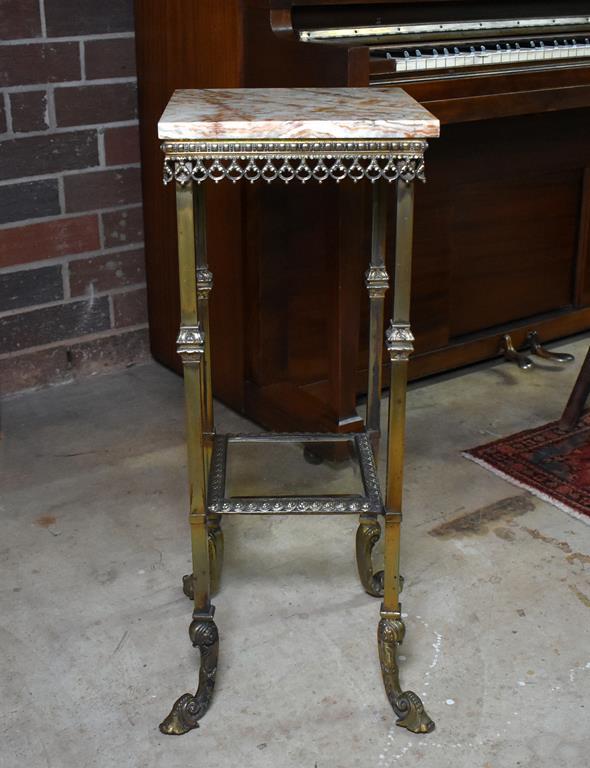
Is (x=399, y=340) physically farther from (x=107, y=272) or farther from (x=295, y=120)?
(x=107, y=272)

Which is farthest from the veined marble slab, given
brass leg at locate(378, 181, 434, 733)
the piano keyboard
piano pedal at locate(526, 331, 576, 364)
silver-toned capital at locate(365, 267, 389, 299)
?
piano pedal at locate(526, 331, 576, 364)

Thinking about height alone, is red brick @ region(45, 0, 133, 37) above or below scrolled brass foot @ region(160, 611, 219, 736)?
above

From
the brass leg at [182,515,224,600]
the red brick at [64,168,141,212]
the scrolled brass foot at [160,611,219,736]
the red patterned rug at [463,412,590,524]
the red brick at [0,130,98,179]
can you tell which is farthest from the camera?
the red brick at [64,168,141,212]

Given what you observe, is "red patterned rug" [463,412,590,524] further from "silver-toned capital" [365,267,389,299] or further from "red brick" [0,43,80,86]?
"red brick" [0,43,80,86]

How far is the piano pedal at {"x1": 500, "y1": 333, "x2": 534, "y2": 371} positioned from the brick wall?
3.79 ft

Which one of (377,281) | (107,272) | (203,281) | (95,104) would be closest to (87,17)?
(95,104)

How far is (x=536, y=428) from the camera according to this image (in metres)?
3.11

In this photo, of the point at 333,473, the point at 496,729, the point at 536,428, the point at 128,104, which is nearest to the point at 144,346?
the point at 128,104

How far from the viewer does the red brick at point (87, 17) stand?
10.2 feet

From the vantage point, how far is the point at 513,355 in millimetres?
3512

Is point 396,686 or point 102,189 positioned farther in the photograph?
point 102,189

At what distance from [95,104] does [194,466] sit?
1.66 metres

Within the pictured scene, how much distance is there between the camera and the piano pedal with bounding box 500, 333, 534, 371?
11.4 ft

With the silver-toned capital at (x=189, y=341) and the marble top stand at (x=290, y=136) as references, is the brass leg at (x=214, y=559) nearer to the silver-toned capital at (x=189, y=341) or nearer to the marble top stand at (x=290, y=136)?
the silver-toned capital at (x=189, y=341)
